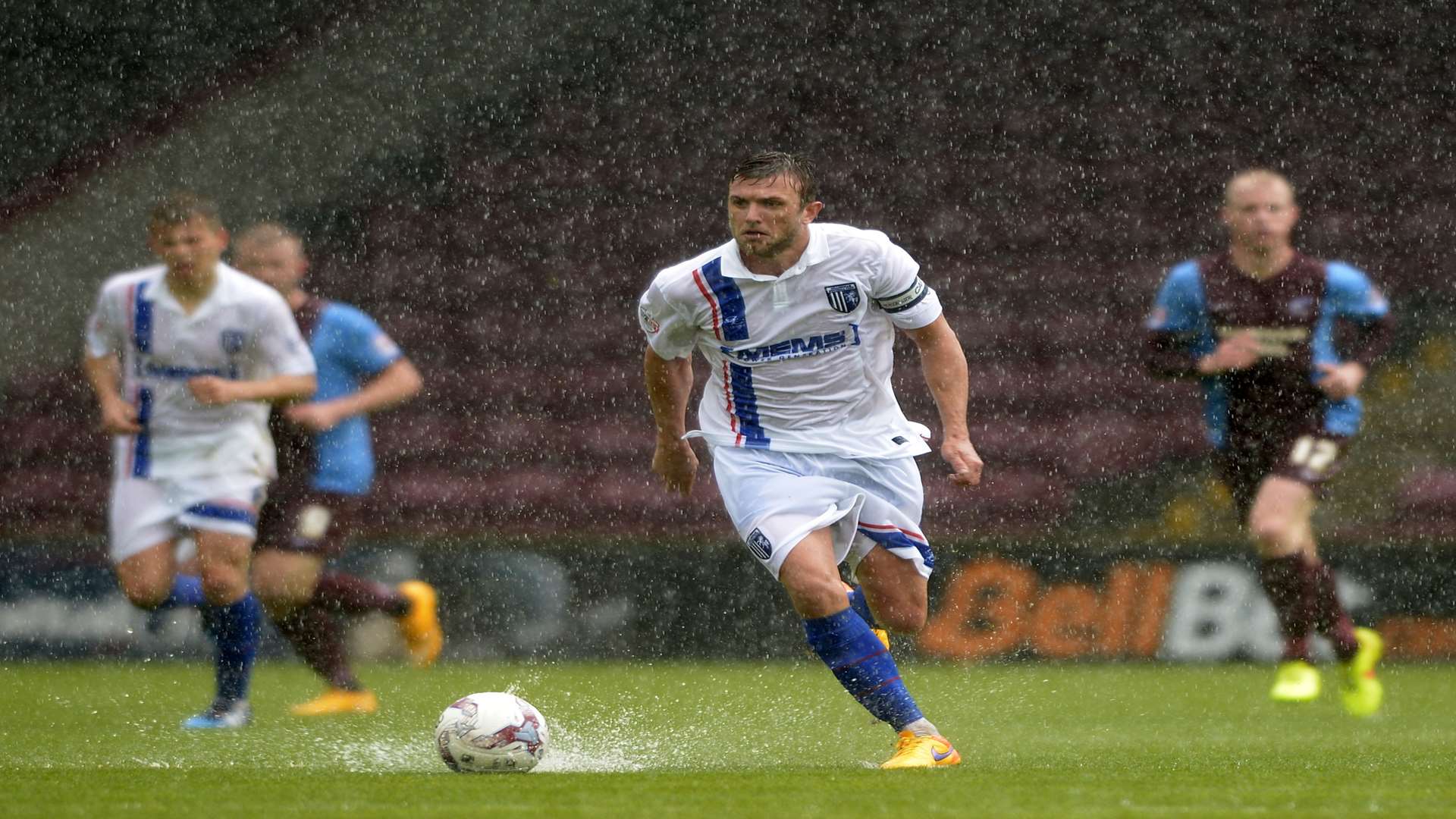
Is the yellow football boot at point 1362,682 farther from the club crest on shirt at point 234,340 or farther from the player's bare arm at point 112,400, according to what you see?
the player's bare arm at point 112,400

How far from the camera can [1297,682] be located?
6910 millimetres

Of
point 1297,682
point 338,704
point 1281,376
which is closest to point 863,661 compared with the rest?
point 338,704

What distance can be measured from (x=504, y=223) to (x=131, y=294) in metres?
6.17

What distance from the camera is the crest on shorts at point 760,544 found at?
4805 millimetres

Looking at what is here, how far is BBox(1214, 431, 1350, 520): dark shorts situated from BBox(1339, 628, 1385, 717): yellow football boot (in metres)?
0.54

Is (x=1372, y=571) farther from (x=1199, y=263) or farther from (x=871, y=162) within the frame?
(x=871, y=162)

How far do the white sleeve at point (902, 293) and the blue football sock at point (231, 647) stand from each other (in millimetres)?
2384

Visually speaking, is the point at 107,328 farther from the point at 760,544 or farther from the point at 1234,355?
Answer: the point at 1234,355

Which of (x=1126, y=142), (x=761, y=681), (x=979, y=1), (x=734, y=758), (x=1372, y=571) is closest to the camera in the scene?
(x=734, y=758)

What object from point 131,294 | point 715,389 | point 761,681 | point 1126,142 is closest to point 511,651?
point 761,681

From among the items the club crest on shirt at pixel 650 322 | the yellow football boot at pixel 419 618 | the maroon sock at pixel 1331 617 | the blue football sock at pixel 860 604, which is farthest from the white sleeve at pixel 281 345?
the maroon sock at pixel 1331 617

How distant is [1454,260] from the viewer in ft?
40.3

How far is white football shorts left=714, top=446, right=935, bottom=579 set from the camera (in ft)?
15.9

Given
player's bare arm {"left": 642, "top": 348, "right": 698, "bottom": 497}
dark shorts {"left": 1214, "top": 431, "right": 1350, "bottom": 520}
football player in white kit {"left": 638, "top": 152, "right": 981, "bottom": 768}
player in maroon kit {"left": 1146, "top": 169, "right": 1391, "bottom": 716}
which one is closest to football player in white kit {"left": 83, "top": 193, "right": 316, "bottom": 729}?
player's bare arm {"left": 642, "top": 348, "right": 698, "bottom": 497}
